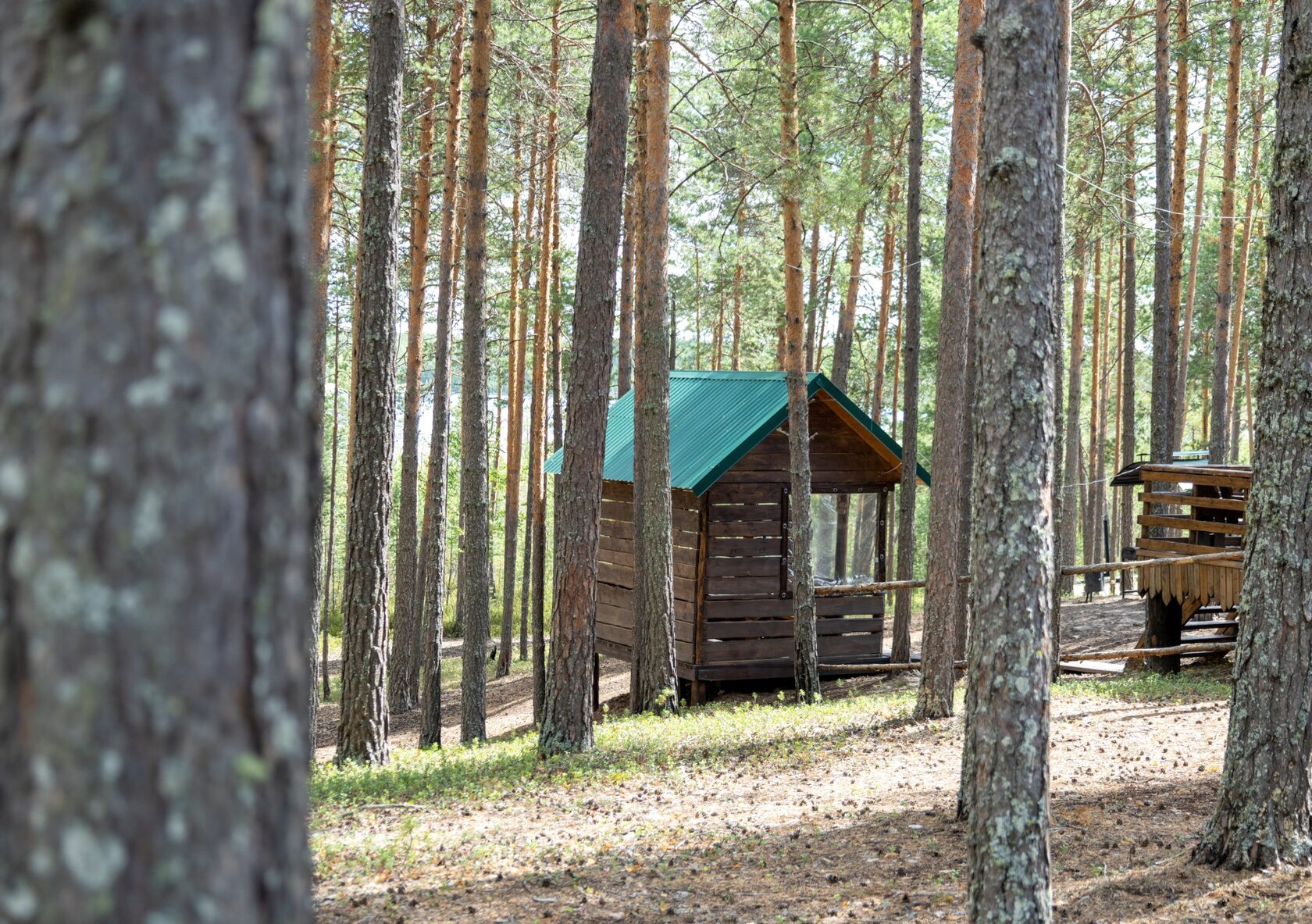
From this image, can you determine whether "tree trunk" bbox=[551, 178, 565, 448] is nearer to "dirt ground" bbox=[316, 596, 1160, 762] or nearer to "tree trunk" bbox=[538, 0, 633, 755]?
"dirt ground" bbox=[316, 596, 1160, 762]

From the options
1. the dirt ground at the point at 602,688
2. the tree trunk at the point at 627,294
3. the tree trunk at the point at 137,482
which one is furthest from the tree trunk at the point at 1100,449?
the tree trunk at the point at 137,482

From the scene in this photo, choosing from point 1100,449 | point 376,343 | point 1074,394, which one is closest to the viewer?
point 376,343

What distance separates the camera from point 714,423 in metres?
15.5

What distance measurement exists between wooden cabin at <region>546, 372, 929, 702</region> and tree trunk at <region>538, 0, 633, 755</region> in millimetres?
4968

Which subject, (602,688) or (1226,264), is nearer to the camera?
(1226,264)

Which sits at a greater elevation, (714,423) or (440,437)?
(714,423)

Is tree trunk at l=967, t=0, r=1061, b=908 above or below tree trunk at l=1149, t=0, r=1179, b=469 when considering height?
below

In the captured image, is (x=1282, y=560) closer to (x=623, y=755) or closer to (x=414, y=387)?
(x=623, y=755)

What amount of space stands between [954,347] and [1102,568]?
484 centimetres

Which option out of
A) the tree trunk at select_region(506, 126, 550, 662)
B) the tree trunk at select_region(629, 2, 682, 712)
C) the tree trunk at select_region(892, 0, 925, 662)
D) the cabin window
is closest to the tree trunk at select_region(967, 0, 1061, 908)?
the tree trunk at select_region(629, 2, 682, 712)

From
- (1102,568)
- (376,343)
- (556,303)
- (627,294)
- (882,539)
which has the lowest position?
(1102,568)

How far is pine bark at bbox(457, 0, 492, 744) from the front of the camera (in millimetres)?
11742

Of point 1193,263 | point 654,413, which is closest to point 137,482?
point 654,413

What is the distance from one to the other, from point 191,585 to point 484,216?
11153mm
